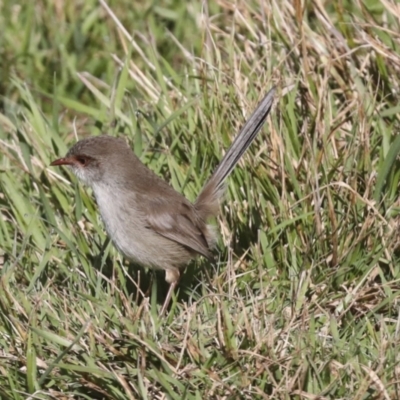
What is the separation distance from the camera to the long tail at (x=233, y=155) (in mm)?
5695

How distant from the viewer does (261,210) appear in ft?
18.9

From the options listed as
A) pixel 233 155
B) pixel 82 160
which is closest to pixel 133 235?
pixel 82 160

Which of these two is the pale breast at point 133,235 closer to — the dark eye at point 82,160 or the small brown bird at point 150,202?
the small brown bird at point 150,202

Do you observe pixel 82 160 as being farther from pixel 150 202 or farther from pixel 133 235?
pixel 133 235

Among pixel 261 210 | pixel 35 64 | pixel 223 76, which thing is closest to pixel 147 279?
pixel 261 210

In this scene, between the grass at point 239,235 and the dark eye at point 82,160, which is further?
the dark eye at point 82,160

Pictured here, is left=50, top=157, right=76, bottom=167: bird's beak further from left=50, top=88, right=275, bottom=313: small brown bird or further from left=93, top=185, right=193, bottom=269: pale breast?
left=93, top=185, right=193, bottom=269: pale breast

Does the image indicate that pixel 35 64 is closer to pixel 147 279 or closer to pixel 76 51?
pixel 76 51

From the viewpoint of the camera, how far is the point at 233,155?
5734 millimetres

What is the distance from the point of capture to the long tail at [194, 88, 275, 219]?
5.70m

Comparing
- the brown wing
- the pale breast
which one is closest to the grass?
the pale breast

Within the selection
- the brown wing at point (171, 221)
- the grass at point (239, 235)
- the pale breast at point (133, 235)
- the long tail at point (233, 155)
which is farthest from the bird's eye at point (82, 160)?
the long tail at point (233, 155)

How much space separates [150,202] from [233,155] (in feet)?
1.83

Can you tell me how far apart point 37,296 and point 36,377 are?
0.54 m
